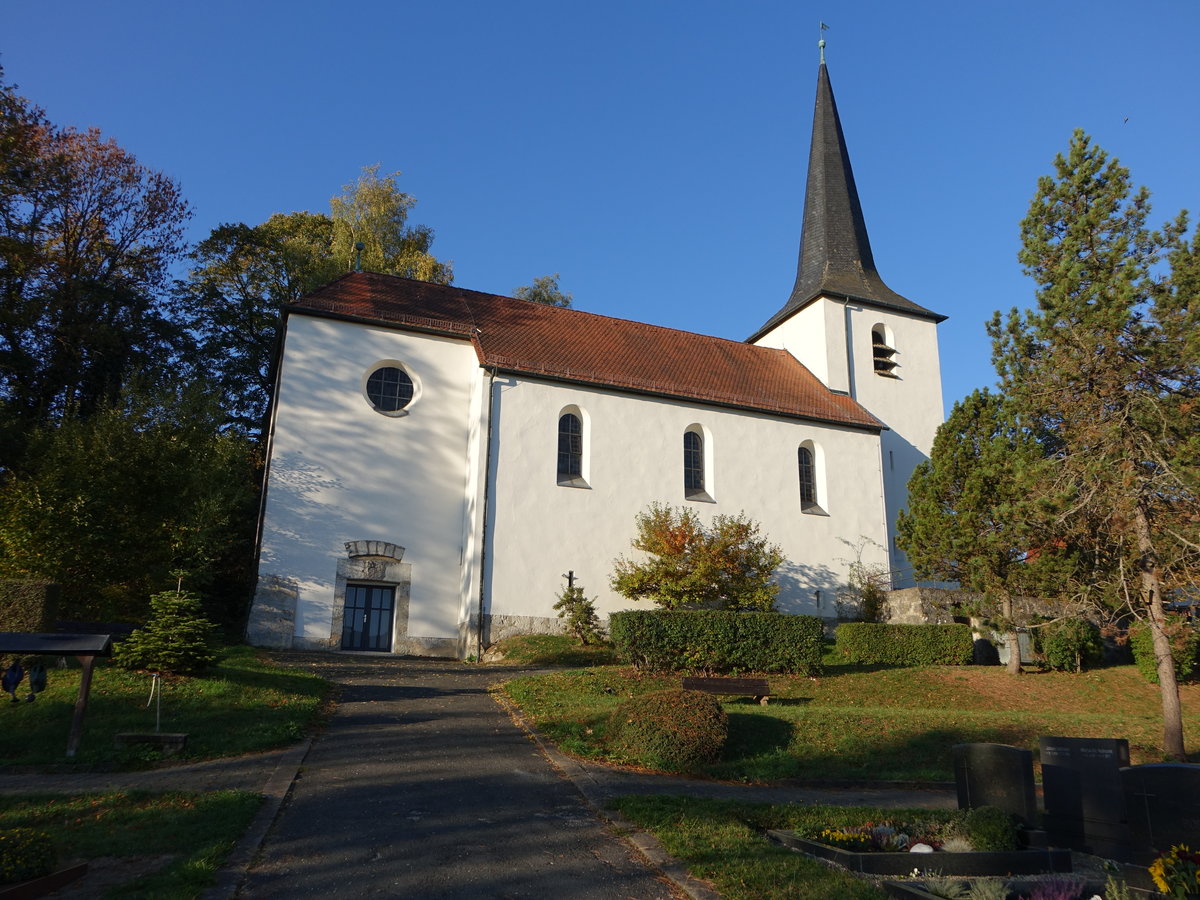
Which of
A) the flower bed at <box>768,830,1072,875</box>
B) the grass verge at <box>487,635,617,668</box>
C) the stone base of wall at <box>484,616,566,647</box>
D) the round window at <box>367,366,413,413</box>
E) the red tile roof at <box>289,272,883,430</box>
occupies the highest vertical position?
the red tile roof at <box>289,272,883,430</box>

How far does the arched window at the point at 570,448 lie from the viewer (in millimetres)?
22500

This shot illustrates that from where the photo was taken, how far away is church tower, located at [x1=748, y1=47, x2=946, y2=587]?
28922 millimetres

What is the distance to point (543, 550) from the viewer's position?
21281mm

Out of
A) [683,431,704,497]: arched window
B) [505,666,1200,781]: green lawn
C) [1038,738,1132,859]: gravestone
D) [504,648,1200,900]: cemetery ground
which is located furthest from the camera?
[683,431,704,497]: arched window

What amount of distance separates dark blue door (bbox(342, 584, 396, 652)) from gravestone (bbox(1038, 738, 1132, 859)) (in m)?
15.8

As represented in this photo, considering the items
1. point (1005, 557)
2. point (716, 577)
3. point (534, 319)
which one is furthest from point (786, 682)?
point (534, 319)

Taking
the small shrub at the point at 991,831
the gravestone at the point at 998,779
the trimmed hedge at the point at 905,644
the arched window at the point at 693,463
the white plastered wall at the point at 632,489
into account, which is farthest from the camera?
the arched window at the point at 693,463

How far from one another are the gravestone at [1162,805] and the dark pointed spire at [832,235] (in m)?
23.8

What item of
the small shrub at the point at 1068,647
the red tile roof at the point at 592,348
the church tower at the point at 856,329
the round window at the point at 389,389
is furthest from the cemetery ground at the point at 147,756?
the church tower at the point at 856,329

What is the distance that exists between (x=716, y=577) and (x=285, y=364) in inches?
468

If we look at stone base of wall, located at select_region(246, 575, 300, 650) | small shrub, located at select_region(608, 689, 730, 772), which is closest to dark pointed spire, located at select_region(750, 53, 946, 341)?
stone base of wall, located at select_region(246, 575, 300, 650)

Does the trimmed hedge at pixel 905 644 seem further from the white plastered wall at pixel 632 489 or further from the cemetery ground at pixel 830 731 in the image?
the white plastered wall at pixel 632 489

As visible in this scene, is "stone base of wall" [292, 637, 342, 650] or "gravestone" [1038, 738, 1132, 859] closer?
"gravestone" [1038, 738, 1132, 859]

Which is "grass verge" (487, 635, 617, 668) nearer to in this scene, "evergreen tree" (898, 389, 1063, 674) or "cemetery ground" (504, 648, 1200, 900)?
"cemetery ground" (504, 648, 1200, 900)
